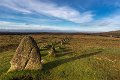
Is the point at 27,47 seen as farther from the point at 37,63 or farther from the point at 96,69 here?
the point at 96,69

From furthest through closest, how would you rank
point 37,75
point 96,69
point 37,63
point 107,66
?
1. point 107,66
2. point 96,69
3. point 37,63
4. point 37,75

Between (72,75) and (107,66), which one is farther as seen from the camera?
(107,66)

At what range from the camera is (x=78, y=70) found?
26.4 meters

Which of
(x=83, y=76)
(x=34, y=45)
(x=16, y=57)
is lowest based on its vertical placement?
(x=83, y=76)

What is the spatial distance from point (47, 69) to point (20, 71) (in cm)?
383

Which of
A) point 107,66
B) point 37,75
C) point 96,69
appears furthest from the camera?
point 107,66

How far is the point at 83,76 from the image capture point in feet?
78.6

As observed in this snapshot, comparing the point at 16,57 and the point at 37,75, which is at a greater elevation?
the point at 16,57

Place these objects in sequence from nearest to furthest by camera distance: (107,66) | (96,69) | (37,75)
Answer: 1. (37,75)
2. (96,69)
3. (107,66)

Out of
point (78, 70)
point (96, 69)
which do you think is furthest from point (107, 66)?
point (78, 70)

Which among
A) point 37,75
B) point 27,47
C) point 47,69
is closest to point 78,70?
point 47,69

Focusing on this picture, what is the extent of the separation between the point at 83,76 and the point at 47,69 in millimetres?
5273

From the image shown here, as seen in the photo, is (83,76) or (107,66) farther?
(107,66)

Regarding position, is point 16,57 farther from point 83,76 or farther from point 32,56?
point 83,76
